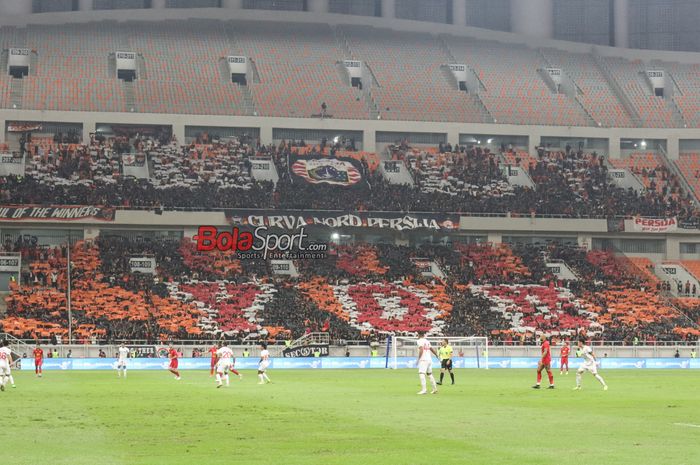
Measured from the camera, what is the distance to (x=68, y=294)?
73.7 meters

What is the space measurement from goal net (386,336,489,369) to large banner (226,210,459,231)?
16.9 meters

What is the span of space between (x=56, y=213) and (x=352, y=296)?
72.1 ft

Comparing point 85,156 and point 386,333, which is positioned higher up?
point 85,156

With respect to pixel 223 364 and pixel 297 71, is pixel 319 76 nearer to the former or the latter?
pixel 297 71

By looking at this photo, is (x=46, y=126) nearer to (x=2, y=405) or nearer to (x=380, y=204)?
(x=380, y=204)

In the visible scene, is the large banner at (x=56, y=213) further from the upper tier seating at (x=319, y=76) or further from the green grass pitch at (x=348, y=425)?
the green grass pitch at (x=348, y=425)

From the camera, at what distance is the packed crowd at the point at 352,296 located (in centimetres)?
7225

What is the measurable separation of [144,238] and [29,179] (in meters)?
9.39

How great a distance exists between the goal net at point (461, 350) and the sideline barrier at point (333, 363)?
0.10 meters

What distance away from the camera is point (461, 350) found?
222 ft

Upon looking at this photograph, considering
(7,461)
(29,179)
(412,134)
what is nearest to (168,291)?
(29,179)

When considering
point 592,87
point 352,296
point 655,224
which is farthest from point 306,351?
point 592,87

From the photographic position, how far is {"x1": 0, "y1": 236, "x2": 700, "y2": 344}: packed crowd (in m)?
72.2

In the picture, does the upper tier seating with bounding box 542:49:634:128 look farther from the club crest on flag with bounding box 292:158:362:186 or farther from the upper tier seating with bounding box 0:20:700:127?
the club crest on flag with bounding box 292:158:362:186
